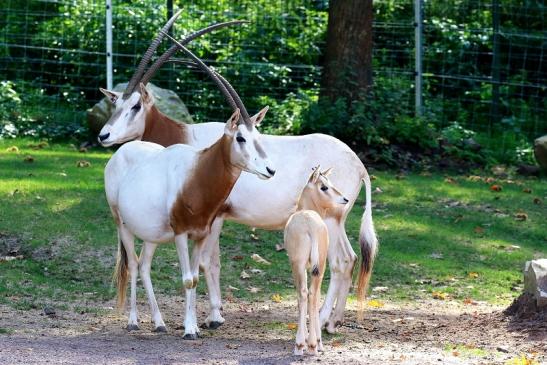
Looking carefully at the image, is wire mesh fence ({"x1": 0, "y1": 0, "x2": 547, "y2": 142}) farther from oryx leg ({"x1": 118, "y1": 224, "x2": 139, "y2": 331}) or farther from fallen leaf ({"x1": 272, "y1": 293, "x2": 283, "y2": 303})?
oryx leg ({"x1": 118, "y1": 224, "x2": 139, "y2": 331})

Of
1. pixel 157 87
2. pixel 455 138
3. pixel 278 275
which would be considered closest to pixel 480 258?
pixel 278 275

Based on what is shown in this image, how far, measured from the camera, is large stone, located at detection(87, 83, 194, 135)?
46.9 feet

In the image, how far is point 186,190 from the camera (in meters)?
7.82

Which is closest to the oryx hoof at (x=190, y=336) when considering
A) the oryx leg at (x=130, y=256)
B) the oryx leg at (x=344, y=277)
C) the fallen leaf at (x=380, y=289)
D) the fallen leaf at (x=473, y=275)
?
the oryx leg at (x=130, y=256)

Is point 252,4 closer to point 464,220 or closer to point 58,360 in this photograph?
point 464,220

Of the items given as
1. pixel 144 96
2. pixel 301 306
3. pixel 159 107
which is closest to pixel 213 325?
pixel 301 306

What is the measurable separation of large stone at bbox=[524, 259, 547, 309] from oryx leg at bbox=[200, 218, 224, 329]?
2288 millimetres

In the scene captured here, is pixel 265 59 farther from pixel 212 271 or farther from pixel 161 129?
pixel 212 271

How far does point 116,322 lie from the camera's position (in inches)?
329

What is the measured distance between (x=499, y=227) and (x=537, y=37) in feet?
19.2

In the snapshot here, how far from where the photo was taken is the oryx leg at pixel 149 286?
319 inches

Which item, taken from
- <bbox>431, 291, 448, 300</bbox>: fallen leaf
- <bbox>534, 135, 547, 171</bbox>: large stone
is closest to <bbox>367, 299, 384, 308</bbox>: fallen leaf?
<bbox>431, 291, 448, 300</bbox>: fallen leaf

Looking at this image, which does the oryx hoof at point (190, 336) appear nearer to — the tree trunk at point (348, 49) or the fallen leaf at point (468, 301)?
the fallen leaf at point (468, 301)

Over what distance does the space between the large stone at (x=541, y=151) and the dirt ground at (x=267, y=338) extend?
18.5ft
